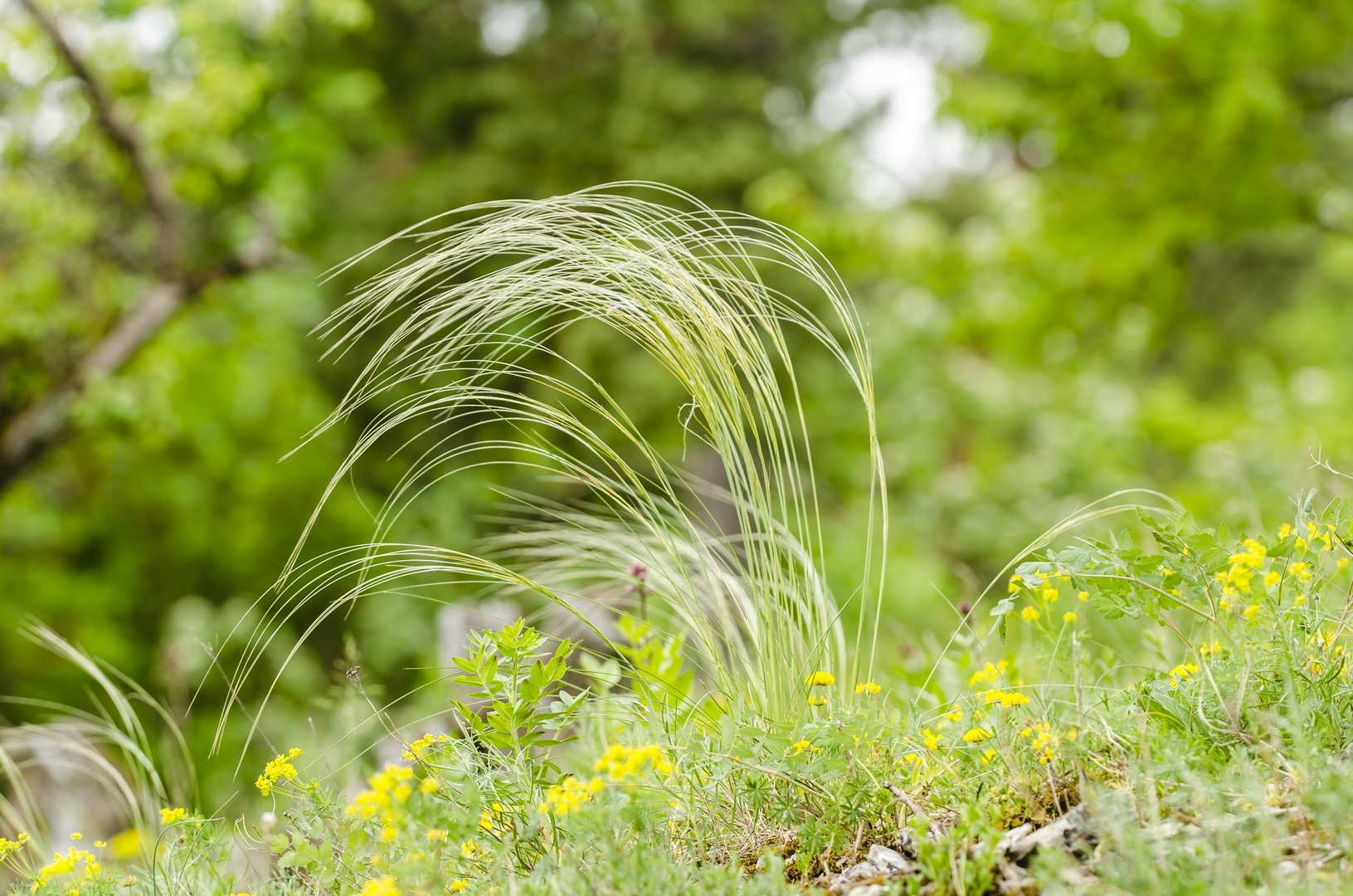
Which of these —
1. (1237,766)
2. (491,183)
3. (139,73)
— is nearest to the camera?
(1237,766)

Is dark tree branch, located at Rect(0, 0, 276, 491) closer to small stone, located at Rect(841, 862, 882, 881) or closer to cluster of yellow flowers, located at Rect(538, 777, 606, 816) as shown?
cluster of yellow flowers, located at Rect(538, 777, 606, 816)

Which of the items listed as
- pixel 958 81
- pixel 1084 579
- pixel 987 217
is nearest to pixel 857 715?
pixel 1084 579

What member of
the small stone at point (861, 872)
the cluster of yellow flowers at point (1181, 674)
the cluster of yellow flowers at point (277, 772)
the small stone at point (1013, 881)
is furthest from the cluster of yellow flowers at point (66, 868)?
the cluster of yellow flowers at point (1181, 674)

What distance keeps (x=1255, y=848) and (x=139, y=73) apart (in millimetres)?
7126

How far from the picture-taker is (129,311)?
5.59 meters

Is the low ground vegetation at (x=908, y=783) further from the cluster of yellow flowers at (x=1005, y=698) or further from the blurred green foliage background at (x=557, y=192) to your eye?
the blurred green foliage background at (x=557, y=192)

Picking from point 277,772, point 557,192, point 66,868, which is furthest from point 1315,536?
point 557,192

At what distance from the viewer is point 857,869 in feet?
4.22

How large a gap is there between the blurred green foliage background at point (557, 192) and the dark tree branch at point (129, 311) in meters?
0.08

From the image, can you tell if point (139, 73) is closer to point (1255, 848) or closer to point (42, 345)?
point (42, 345)

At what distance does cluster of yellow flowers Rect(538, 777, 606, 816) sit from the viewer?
3.87 feet

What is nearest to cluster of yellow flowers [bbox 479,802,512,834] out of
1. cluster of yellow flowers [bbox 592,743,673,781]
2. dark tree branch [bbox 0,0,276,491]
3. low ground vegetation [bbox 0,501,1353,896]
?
low ground vegetation [bbox 0,501,1353,896]

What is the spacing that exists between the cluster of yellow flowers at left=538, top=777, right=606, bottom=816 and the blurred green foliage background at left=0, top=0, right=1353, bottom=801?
9.01ft

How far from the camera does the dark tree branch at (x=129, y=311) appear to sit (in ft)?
16.6
